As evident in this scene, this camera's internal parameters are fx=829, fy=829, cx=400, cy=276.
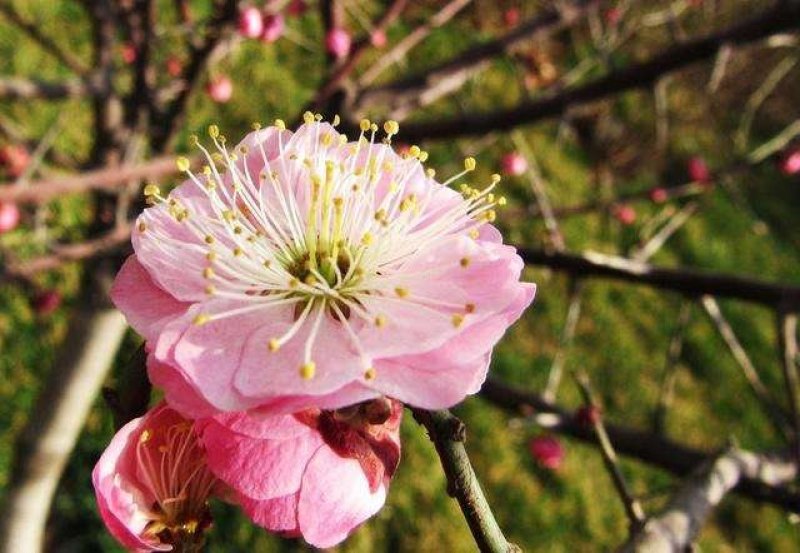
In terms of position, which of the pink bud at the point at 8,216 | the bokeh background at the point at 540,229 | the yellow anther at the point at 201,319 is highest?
the yellow anther at the point at 201,319


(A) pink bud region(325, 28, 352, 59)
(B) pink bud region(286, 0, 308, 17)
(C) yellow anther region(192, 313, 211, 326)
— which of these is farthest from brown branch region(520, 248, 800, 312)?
(B) pink bud region(286, 0, 308, 17)

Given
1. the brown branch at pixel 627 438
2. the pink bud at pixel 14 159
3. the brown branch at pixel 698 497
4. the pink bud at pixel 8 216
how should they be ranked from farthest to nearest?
the pink bud at pixel 14 159 < the pink bud at pixel 8 216 < the brown branch at pixel 627 438 < the brown branch at pixel 698 497

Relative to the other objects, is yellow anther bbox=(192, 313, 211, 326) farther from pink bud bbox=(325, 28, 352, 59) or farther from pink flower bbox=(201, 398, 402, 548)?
pink bud bbox=(325, 28, 352, 59)

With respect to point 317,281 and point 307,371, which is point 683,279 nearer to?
point 317,281

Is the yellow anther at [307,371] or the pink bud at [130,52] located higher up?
the yellow anther at [307,371]

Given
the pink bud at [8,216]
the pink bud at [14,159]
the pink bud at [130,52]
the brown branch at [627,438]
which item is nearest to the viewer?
the brown branch at [627,438]

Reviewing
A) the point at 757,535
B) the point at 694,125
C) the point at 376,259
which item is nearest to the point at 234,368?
the point at 376,259

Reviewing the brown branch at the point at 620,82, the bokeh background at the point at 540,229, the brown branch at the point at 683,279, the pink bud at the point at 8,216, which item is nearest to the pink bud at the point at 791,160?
the bokeh background at the point at 540,229

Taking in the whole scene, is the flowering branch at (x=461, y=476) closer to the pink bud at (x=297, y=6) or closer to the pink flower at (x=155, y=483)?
the pink flower at (x=155, y=483)
